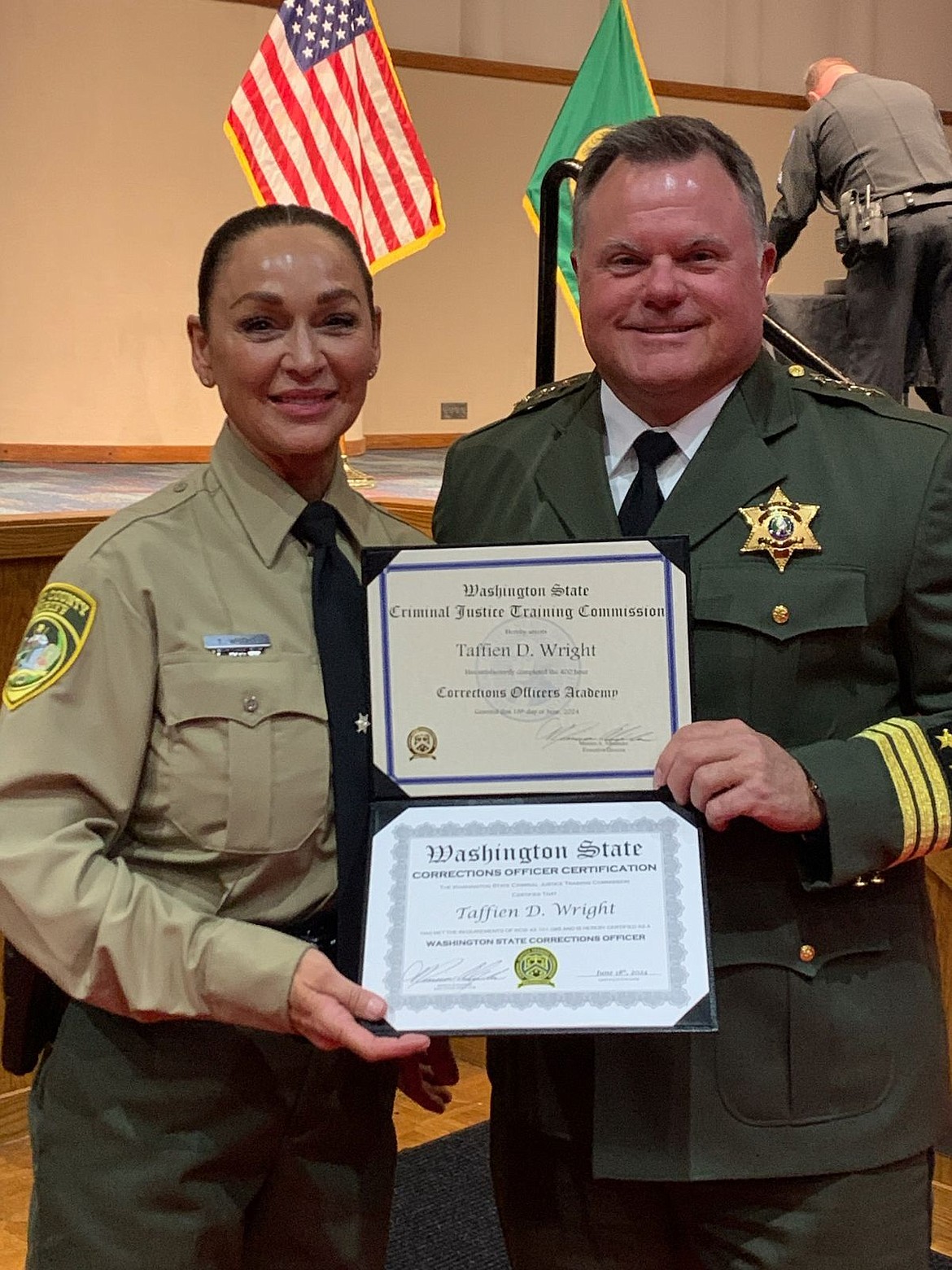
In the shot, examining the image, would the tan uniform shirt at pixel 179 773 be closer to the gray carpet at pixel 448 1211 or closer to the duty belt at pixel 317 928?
the duty belt at pixel 317 928

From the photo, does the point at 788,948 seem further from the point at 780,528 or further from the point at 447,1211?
the point at 447,1211

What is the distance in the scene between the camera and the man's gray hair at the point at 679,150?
135 cm

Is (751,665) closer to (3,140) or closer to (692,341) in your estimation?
(692,341)

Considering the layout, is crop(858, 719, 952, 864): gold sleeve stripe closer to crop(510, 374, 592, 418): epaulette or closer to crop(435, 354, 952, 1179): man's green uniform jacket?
crop(435, 354, 952, 1179): man's green uniform jacket

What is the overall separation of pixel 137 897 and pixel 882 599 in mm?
741

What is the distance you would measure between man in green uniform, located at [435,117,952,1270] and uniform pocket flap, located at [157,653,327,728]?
1.01 feet

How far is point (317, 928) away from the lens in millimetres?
1323

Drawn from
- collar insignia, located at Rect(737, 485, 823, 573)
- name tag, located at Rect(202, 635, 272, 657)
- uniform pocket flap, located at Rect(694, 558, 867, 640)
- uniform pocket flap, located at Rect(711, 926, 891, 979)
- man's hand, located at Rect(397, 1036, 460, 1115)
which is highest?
collar insignia, located at Rect(737, 485, 823, 573)

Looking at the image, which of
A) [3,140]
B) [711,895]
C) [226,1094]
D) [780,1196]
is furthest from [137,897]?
Answer: [3,140]

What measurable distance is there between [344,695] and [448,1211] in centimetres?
164

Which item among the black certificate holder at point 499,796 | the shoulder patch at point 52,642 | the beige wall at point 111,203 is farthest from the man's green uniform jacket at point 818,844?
the beige wall at point 111,203
